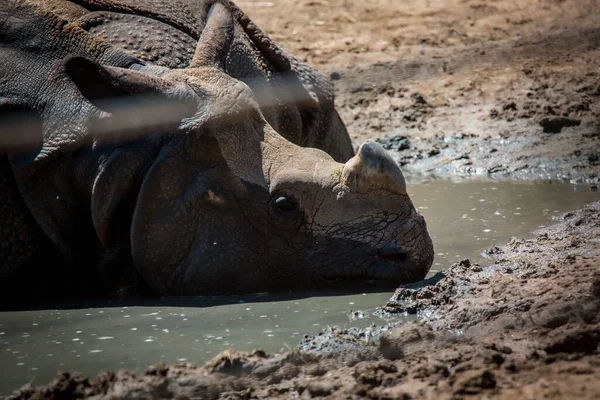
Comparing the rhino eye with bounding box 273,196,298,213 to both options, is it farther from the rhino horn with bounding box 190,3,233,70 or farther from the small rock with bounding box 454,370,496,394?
the small rock with bounding box 454,370,496,394

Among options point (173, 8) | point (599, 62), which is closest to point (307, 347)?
point (173, 8)

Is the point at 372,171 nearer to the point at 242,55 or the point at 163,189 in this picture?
the point at 163,189

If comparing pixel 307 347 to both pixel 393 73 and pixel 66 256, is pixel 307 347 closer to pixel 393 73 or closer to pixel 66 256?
pixel 66 256

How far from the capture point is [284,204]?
5602 millimetres

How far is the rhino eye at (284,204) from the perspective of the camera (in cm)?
559

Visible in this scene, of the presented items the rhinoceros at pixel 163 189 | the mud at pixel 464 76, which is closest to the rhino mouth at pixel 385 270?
the rhinoceros at pixel 163 189

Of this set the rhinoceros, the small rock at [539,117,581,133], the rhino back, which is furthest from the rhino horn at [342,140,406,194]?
the small rock at [539,117,581,133]

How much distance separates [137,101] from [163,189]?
458 millimetres

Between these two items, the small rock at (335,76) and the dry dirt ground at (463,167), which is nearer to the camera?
the dry dirt ground at (463,167)

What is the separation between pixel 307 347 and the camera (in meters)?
4.56

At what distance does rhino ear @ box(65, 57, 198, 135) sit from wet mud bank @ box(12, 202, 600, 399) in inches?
56.6

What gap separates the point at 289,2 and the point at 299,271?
26.2 ft

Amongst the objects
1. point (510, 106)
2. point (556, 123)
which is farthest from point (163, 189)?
point (510, 106)

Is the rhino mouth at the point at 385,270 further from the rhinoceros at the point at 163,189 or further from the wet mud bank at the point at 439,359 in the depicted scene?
the wet mud bank at the point at 439,359
